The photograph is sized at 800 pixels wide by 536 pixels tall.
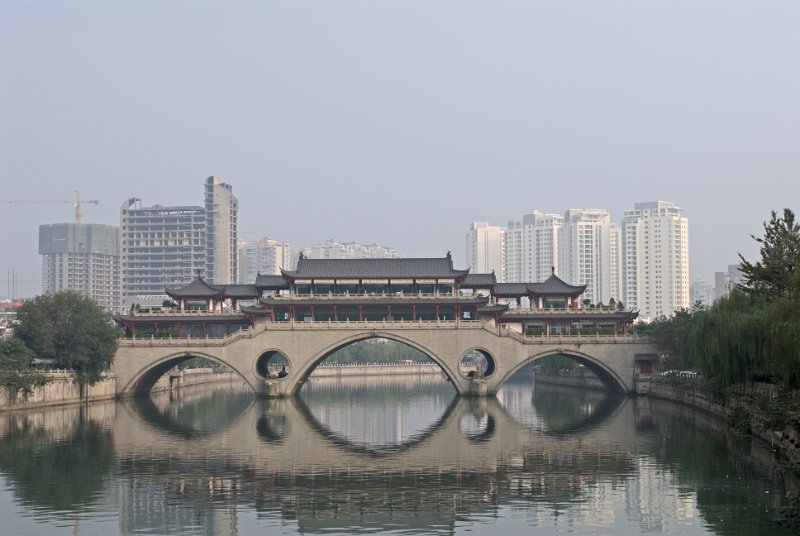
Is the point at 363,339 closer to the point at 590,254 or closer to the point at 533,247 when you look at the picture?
the point at 590,254

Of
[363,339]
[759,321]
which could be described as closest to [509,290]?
[363,339]

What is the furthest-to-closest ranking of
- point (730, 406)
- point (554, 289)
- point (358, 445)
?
point (554, 289)
point (358, 445)
point (730, 406)

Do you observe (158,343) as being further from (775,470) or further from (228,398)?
(775,470)

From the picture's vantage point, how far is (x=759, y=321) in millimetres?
38281

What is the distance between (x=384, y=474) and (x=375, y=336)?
98.1ft

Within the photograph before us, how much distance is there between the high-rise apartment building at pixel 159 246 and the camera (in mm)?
176750

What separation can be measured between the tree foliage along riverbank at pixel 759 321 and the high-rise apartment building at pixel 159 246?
137 m

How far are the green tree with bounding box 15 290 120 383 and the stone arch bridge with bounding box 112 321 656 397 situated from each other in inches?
105

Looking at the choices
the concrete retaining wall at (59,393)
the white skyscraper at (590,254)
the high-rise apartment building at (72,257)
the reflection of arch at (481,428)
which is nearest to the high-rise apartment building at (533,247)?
the white skyscraper at (590,254)

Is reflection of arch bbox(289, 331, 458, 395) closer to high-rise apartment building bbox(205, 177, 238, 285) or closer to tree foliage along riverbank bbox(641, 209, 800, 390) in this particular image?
tree foliage along riverbank bbox(641, 209, 800, 390)

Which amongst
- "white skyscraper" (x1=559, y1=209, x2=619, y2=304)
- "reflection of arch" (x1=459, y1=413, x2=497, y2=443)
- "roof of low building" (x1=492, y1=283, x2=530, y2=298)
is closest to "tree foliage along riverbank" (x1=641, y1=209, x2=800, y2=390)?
"reflection of arch" (x1=459, y1=413, x2=497, y2=443)

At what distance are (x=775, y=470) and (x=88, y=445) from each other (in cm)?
2511

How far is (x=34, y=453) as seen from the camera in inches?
1561

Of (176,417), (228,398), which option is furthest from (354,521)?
(228,398)
